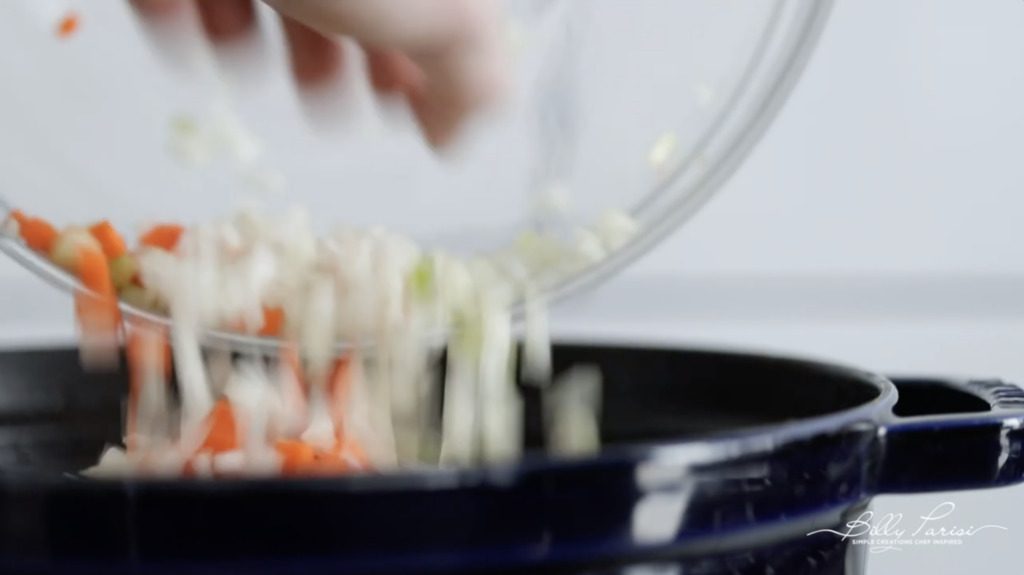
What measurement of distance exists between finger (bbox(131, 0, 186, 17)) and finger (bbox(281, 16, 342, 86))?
1.7 inches

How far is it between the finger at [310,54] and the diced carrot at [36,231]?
13cm

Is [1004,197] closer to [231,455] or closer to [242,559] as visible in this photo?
[231,455]

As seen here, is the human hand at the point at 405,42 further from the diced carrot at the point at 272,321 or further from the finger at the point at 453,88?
the diced carrot at the point at 272,321

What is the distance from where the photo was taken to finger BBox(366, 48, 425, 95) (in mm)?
482

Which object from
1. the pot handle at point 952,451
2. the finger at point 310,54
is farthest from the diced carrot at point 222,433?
the pot handle at point 952,451

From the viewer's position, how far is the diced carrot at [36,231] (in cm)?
50

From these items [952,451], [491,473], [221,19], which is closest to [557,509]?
[491,473]

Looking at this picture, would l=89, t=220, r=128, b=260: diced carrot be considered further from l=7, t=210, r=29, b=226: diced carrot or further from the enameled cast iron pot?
the enameled cast iron pot

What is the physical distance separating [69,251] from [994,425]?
38cm

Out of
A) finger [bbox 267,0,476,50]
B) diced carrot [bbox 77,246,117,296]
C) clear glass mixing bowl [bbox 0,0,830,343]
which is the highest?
finger [bbox 267,0,476,50]

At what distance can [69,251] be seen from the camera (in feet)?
1.64

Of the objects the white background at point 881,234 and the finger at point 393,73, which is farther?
the white background at point 881,234

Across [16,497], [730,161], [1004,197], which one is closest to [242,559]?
[16,497]

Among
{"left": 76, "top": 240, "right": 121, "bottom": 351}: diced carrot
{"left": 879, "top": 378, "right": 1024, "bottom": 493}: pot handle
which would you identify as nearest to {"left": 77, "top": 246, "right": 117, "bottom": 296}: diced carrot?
{"left": 76, "top": 240, "right": 121, "bottom": 351}: diced carrot
